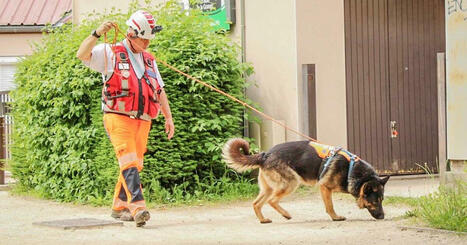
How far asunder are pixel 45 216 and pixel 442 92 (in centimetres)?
485

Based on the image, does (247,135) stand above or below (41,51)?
below

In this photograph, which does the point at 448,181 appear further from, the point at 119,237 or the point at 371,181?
the point at 119,237

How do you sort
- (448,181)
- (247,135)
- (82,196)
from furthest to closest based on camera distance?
(247,135), (82,196), (448,181)

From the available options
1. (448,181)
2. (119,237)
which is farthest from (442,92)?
(119,237)

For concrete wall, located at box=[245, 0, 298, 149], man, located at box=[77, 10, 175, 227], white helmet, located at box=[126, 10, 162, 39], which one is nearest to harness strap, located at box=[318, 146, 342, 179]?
man, located at box=[77, 10, 175, 227]

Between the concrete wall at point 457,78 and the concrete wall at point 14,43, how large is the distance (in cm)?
1908

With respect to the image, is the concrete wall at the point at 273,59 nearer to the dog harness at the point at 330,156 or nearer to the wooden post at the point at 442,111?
the dog harness at the point at 330,156

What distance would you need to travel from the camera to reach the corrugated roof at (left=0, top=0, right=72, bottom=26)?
85.3ft

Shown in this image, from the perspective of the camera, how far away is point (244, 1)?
499 inches

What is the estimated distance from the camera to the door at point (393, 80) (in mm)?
12266

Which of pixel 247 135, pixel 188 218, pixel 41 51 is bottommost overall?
pixel 188 218

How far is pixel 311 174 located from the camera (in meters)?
9.02

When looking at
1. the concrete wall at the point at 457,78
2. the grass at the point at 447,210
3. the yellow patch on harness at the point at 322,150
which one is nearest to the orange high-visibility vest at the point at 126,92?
the yellow patch on harness at the point at 322,150

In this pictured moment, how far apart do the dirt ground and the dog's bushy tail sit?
617 mm
